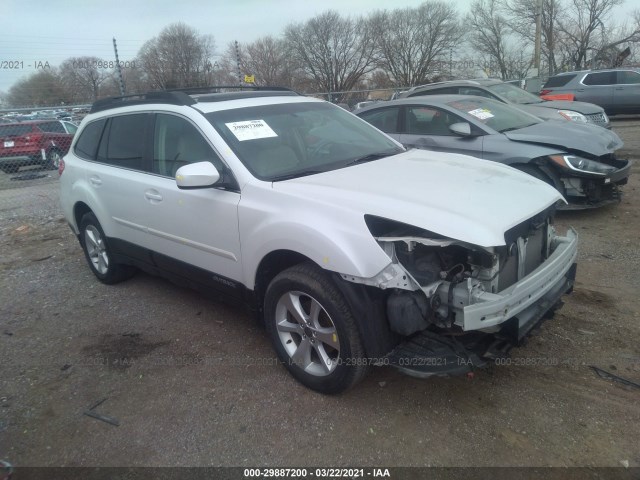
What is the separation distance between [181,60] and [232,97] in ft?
86.3

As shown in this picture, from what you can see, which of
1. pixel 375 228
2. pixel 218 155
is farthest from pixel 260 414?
pixel 218 155

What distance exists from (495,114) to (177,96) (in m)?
4.52

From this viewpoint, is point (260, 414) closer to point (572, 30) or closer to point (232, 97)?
point (232, 97)

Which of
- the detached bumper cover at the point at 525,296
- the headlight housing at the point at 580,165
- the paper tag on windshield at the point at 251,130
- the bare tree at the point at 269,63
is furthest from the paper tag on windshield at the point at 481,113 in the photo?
the bare tree at the point at 269,63

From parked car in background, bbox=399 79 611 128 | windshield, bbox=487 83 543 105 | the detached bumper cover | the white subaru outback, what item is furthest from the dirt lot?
windshield, bbox=487 83 543 105

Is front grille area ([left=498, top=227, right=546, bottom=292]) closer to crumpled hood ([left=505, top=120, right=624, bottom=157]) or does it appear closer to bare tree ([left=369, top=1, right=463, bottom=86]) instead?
crumpled hood ([left=505, top=120, right=624, bottom=157])

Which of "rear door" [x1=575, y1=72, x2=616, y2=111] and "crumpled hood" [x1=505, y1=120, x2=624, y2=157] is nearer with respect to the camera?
"crumpled hood" [x1=505, y1=120, x2=624, y2=157]

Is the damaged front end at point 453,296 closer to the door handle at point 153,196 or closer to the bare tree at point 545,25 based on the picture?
the door handle at point 153,196

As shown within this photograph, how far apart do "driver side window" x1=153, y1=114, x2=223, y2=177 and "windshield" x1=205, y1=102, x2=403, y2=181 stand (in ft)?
0.56

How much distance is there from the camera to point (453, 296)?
2.54m

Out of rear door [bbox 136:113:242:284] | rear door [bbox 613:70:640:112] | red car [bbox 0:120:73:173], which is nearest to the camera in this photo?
rear door [bbox 136:113:242:284]

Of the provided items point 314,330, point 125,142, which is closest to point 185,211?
point 125,142

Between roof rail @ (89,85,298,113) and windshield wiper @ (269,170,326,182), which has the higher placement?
roof rail @ (89,85,298,113)

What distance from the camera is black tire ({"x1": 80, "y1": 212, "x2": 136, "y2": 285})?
4.83 m
